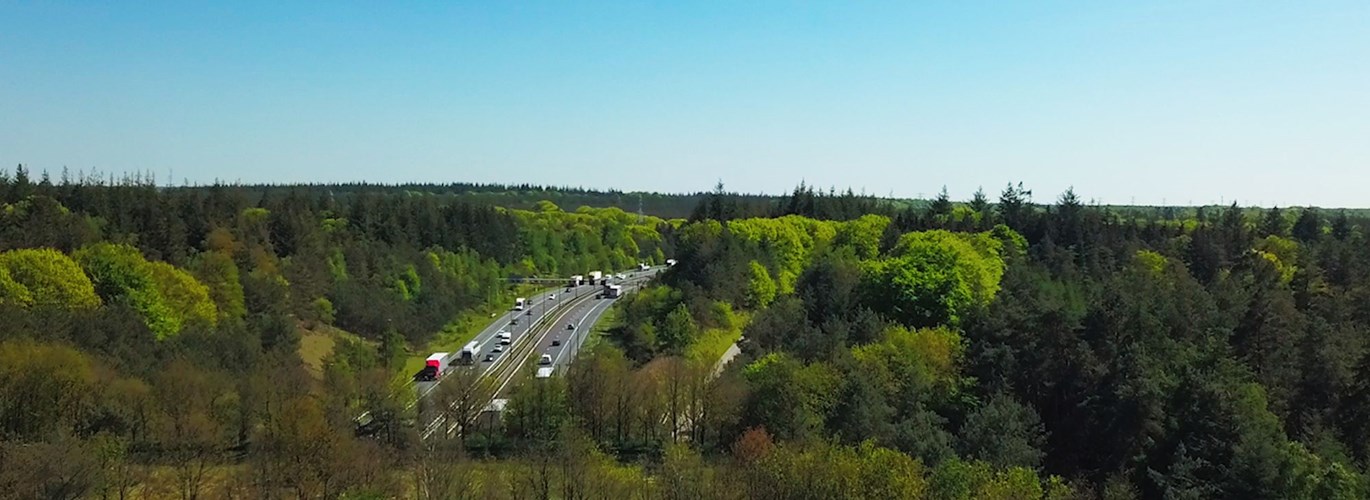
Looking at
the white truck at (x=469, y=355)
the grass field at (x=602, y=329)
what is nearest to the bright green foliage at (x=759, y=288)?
the grass field at (x=602, y=329)

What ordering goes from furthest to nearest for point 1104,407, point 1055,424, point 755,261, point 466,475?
point 755,261 < point 1055,424 < point 1104,407 < point 466,475

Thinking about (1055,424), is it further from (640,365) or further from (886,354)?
(640,365)

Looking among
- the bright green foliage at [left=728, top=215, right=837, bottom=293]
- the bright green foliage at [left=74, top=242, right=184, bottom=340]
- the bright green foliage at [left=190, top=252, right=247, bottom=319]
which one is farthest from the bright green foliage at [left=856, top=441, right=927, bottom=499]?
the bright green foliage at [left=190, top=252, right=247, bottom=319]

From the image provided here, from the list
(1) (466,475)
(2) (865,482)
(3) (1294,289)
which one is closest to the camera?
(2) (865,482)

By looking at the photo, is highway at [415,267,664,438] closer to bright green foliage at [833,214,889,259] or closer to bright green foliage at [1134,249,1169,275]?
bright green foliage at [833,214,889,259]

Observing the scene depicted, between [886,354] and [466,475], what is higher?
[886,354]

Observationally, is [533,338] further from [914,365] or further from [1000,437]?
[1000,437]

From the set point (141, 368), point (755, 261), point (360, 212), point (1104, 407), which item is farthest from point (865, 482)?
point (360, 212)

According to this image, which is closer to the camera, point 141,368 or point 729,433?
point 729,433
